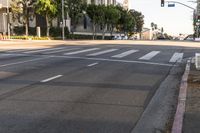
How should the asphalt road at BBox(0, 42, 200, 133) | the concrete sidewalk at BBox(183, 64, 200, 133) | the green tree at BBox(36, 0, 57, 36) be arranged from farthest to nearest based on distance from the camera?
the green tree at BBox(36, 0, 57, 36) < the asphalt road at BBox(0, 42, 200, 133) < the concrete sidewalk at BBox(183, 64, 200, 133)

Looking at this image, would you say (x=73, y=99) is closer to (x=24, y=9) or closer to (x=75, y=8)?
(x=24, y=9)

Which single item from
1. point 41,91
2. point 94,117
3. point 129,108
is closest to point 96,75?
point 41,91

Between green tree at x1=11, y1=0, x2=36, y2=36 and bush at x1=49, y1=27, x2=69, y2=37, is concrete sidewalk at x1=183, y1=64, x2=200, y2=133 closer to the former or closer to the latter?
green tree at x1=11, y1=0, x2=36, y2=36

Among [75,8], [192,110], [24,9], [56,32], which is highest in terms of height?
[75,8]

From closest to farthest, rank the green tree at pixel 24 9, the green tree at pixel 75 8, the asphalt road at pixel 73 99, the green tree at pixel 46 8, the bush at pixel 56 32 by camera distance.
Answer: the asphalt road at pixel 73 99, the green tree at pixel 46 8, the green tree at pixel 24 9, the green tree at pixel 75 8, the bush at pixel 56 32

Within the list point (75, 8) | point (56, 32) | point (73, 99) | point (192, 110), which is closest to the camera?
point (192, 110)

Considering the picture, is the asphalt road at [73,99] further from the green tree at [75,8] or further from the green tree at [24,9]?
the green tree at [75,8]

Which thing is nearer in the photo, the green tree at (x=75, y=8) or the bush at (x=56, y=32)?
the green tree at (x=75, y=8)

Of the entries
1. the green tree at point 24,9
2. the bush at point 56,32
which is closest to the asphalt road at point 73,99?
the green tree at point 24,9

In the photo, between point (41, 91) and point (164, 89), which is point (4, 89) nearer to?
point (41, 91)

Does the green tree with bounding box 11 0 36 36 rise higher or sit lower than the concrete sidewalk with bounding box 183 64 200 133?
higher

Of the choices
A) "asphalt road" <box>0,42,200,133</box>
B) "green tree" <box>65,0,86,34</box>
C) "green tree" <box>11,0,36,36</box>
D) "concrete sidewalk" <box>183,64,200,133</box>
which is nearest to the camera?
"concrete sidewalk" <box>183,64,200,133</box>

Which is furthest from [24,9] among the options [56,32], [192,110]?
[192,110]

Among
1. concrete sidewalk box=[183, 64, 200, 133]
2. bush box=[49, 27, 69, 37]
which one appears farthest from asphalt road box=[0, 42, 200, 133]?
bush box=[49, 27, 69, 37]
